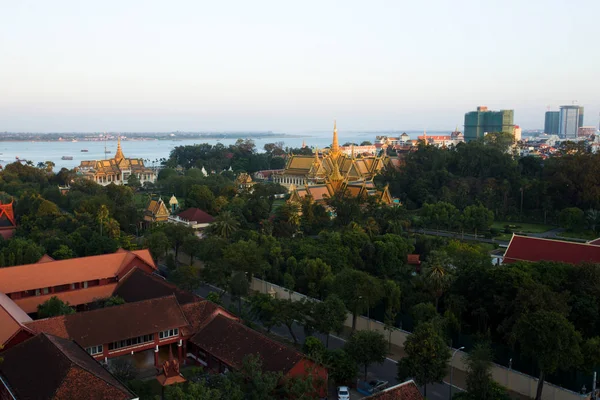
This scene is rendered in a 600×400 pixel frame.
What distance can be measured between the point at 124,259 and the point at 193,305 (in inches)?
330

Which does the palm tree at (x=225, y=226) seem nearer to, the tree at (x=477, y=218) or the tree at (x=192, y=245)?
the tree at (x=192, y=245)

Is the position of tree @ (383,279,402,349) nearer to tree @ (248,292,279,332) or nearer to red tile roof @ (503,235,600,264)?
tree @ (248,292,279,332)

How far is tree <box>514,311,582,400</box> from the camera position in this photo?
2091 centimetres

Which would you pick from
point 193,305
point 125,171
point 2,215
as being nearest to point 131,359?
point 193,305

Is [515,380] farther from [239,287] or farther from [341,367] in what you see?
[239,287]

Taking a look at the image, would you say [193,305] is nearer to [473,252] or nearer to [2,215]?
[473,252]

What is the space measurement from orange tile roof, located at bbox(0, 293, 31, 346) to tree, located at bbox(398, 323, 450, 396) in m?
15.2

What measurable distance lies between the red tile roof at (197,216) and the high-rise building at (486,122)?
138558mm

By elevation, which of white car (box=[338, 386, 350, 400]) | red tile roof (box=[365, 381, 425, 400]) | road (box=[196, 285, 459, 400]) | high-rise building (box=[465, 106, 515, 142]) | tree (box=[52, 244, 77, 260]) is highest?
high-rise building (box=[465, 106, 515, 142])

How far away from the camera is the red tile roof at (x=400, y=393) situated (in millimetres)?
18438

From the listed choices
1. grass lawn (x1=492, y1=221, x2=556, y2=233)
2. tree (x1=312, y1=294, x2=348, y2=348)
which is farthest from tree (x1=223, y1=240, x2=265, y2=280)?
grass lawn (x1=492, y1=221, x2=556, y2=233)

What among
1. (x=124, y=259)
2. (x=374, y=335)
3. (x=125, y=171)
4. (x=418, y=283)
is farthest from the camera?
(x=125, y=171)

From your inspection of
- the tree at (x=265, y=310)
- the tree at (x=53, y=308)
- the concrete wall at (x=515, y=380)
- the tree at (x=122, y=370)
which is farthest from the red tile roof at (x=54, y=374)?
the concrete wall at (x=515, y=380)

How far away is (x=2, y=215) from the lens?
4978 centimetres
